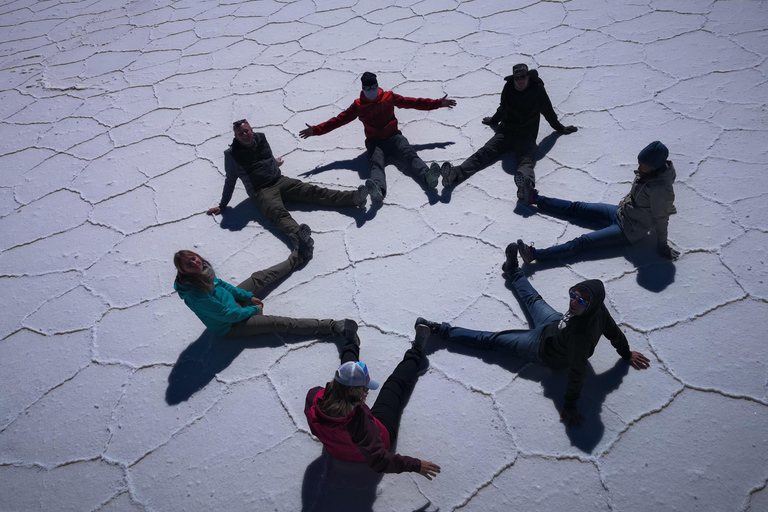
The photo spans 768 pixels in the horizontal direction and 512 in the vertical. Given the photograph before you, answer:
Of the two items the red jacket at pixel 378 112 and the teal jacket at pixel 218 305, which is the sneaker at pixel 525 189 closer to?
the red jacket at pixel 378 112

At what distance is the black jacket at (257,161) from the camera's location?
3.52 meters

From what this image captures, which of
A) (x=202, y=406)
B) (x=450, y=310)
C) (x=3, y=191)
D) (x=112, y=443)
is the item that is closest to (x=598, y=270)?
(x=450, y=310)

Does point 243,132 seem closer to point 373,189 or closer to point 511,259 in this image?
point 373,189

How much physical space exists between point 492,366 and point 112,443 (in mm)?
2013

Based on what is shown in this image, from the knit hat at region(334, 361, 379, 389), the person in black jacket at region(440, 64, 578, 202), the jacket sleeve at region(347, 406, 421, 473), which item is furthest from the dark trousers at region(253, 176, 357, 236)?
the jacket sleeve at region(347, 406, 421, 473)

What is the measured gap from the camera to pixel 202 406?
266 cm

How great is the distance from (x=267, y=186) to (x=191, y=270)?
1291 millimetres

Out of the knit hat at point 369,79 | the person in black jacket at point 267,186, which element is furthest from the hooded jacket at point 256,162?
the knit hat at point 369,79

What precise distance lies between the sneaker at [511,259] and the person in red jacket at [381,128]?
94 cm

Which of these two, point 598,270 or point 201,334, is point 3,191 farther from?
point 598,270

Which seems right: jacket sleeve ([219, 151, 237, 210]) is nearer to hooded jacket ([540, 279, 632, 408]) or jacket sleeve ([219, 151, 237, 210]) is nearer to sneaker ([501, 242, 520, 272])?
sneaker ([501, 242, 520, 272])

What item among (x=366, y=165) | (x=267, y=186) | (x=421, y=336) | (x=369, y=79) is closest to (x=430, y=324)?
(x=421, y=336)

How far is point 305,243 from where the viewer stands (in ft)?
10.8

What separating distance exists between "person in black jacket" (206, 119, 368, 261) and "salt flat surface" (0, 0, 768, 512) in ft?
0.46
